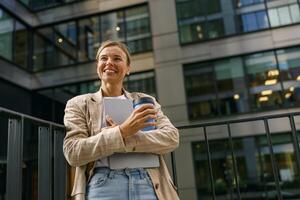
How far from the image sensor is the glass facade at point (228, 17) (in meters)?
12.5

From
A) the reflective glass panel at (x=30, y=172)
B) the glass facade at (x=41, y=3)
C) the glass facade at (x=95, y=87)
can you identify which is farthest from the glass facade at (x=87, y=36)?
the reflective glass panel at (x=30, y=172)

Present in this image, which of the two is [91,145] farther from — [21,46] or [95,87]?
[21,46]

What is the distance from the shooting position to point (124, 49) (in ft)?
6.63

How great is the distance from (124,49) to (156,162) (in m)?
0.77

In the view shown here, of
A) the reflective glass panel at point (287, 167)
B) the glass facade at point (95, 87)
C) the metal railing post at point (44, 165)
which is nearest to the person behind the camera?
the metal railing post at point (44, 165)

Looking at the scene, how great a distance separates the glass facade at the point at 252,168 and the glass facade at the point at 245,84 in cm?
129

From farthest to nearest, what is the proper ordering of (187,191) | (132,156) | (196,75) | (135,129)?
(196,75) → (187,191) → (132,156) → (135,129)

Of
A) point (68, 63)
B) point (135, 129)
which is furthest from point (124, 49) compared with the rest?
point (68, 63)

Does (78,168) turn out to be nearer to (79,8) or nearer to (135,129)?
(135,129)

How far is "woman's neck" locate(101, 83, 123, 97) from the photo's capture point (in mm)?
2004

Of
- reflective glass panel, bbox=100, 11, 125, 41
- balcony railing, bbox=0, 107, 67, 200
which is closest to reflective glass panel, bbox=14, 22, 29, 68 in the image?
reflective glass panel, bbox=100, 11, 125, 41

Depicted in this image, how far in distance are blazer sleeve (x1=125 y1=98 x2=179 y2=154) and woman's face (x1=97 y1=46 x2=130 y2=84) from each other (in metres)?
0.40

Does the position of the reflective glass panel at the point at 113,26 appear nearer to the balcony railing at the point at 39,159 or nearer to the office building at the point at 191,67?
the office building at the point at 191,67

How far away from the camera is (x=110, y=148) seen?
158 cm
